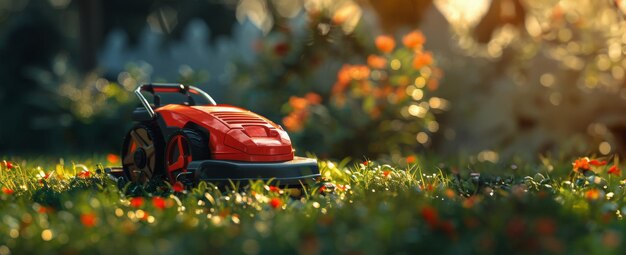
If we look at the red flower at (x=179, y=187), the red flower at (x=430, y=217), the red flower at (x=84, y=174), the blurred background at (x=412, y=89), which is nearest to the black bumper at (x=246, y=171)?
the red flower at (x=179, y=187)

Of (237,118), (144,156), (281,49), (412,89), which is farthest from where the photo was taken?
(281,49)

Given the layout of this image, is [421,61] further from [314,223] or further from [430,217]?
[430,217]

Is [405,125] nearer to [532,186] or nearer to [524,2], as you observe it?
[532,186]

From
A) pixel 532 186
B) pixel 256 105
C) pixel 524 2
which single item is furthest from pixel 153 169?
pixel 524 2

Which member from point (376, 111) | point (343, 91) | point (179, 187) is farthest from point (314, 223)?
point (343, 91)

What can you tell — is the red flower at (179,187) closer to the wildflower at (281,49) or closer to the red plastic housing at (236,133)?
the red plastic housing at (236,133)
